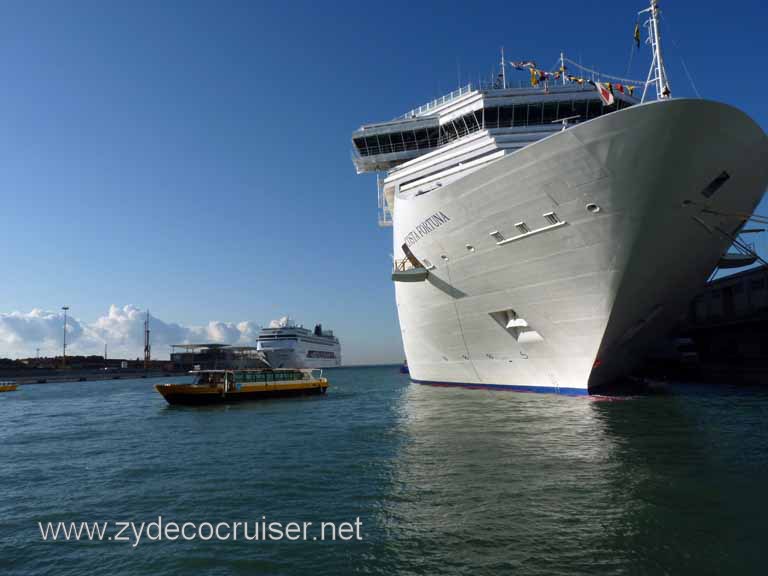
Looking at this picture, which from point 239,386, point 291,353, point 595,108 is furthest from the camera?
point 291,353

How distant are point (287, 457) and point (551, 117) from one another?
21.4 m

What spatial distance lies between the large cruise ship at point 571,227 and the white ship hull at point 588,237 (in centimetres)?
4

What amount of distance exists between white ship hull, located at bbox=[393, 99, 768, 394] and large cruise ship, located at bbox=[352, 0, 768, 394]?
1.8 inches

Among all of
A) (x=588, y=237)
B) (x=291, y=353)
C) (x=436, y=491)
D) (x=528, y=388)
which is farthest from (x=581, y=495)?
(x=291, y=353)

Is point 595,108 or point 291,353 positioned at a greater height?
point 595,108

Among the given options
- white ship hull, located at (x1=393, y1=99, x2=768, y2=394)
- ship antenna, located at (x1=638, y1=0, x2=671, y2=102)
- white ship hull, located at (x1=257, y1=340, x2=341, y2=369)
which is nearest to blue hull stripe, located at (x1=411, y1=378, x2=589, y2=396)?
white ship hull, located at (x1=393, y1=99, x2=768, y2=394)

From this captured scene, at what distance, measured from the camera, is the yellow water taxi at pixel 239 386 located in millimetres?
27172

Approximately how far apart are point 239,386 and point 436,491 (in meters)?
22.6

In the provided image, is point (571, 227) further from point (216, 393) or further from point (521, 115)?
point (216, 393)

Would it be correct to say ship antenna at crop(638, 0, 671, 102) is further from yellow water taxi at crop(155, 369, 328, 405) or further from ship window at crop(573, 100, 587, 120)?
yellow water taxi at crop(155, 369, 328, 405)

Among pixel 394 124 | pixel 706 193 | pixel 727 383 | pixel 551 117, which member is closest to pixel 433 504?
pixel 706 193

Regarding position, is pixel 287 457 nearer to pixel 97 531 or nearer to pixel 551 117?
pixel 97 531

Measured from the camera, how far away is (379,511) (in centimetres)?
798

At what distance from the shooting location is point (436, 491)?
28.9ft
